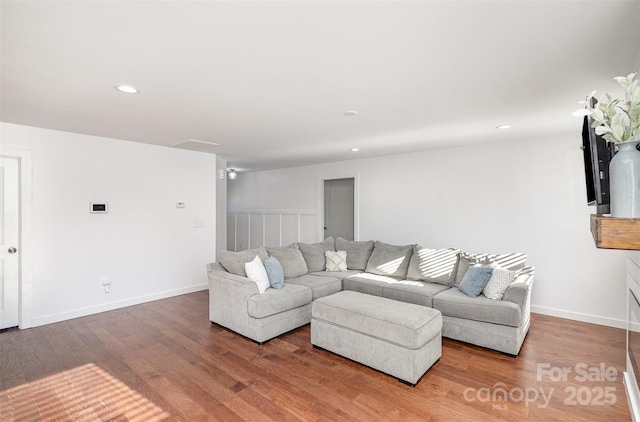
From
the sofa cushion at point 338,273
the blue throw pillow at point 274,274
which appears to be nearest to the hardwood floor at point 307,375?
the blue throw pillow at point 274,274

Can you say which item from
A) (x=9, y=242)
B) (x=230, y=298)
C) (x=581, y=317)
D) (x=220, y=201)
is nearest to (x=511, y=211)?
(x=581, y=317)

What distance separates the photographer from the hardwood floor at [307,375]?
6.98 ft

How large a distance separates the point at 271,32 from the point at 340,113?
144 centimetres

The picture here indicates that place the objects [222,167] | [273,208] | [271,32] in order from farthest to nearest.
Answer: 1. [273,208]
2. [222,167]
3. [271,32]

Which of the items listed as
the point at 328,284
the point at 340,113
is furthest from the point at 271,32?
the point at 328,284

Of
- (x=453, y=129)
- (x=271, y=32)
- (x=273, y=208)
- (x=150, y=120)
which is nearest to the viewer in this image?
(x=271, y=32)

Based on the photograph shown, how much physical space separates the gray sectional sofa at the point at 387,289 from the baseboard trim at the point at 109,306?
4.59ft

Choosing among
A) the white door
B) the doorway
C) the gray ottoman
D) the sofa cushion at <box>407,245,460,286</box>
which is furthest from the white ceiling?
the doorway

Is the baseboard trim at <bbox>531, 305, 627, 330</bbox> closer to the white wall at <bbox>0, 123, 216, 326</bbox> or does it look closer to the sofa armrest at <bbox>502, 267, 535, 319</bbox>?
the sofa armrest at <bbox>502, 267, 535, 319</bbox>

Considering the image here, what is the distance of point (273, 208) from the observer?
739 cm

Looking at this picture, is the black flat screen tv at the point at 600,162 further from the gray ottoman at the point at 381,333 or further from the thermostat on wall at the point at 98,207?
the thermostat on wall at the point at 98,207

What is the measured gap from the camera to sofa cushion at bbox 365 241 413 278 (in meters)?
4.21

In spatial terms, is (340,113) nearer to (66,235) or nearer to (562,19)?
(562,19)

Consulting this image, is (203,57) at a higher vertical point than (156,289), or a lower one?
higher
